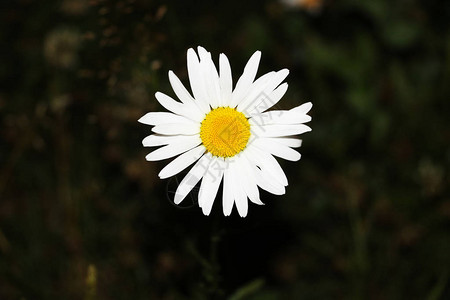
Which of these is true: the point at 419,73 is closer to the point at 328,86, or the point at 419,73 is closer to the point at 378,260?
the point at 328,86

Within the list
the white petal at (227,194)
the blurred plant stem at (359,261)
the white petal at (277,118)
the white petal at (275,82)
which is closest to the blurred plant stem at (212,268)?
the white petal at (227,194)

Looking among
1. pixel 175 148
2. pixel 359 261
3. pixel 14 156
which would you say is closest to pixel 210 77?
pixel 175 148

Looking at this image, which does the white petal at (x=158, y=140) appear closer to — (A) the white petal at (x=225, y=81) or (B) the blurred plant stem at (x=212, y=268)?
(A) the white petal at (x=225, y=81)

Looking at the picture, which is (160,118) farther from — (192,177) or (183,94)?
(192,177)

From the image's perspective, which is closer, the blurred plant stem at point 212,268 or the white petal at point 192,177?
the white petal at point 192,177

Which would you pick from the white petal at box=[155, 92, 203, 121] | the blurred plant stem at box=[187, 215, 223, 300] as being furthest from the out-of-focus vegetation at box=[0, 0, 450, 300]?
the white petal at box=[155, 92, 203, 121]

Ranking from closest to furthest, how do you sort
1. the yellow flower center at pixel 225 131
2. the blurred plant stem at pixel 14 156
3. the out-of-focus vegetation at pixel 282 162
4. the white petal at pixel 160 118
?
the white petal at pixel 160 118
the yellow flower center at pixel 225 131
the out-of-focus vegetation at pixel 282 162
the blurred plant stem at pixel 14 156
